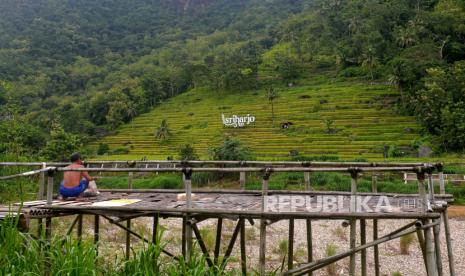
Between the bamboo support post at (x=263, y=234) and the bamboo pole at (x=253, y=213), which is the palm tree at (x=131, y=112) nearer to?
the bamboo pole at (x=253, y=213)

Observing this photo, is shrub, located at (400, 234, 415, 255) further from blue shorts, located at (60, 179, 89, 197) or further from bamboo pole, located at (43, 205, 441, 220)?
blue shorts, located at (60, 179, 89, 197)

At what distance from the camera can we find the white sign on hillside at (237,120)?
6378cm

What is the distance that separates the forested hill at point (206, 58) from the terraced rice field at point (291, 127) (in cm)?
303

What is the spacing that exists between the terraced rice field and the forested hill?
303 centimetres

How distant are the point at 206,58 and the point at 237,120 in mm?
38538

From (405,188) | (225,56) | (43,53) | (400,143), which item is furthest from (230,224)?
(43,53)

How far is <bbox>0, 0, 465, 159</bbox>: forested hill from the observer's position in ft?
173

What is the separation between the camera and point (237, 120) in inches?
2517

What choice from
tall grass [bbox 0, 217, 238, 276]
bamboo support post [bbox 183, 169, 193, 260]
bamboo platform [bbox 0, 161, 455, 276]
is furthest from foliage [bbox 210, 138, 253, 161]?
tall grass [bbox 0, 217, 238, 276]

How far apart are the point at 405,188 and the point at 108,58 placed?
4252 inches

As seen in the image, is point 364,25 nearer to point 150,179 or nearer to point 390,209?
point 150,179

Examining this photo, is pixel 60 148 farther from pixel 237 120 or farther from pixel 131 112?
pixel 131 112

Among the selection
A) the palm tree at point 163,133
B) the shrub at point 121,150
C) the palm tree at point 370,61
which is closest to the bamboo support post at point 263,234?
the shrub at point 121,150

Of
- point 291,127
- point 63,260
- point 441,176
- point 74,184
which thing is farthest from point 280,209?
point 291,127
